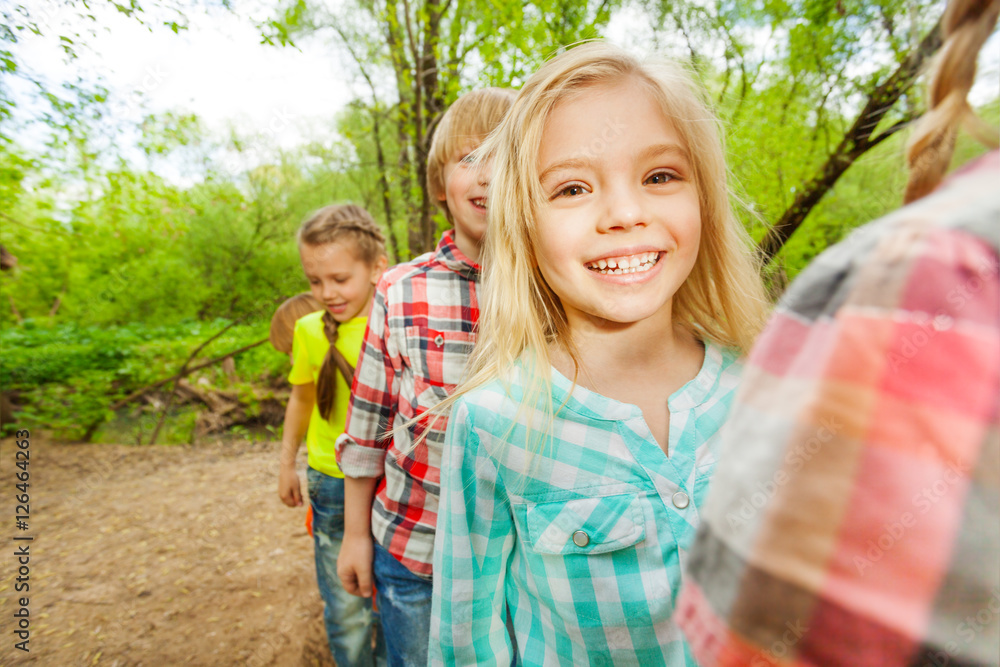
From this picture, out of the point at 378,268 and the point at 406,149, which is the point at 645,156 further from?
the point at 406,149

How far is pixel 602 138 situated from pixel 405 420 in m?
1.10

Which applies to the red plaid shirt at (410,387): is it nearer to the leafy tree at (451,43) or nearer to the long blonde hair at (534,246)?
the long blonde hair at (534,246)

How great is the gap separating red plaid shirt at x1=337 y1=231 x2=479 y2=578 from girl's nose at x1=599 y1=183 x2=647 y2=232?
0.78m

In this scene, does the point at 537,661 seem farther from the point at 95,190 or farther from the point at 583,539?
the point at 95,190

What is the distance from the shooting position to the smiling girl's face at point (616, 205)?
991 mm

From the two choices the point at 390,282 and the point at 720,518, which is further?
the point at 390,282

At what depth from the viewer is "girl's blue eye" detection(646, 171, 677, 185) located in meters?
1.04

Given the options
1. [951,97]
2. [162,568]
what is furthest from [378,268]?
[162,568]

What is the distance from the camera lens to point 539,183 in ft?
3.48

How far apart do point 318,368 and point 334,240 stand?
0.69m

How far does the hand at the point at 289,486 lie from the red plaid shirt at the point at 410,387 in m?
1.00

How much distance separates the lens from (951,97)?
14.8 inches

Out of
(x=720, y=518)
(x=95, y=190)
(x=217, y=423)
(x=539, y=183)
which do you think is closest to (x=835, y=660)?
(x=720, y=518)

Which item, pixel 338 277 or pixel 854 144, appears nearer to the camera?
pixel 338 277
